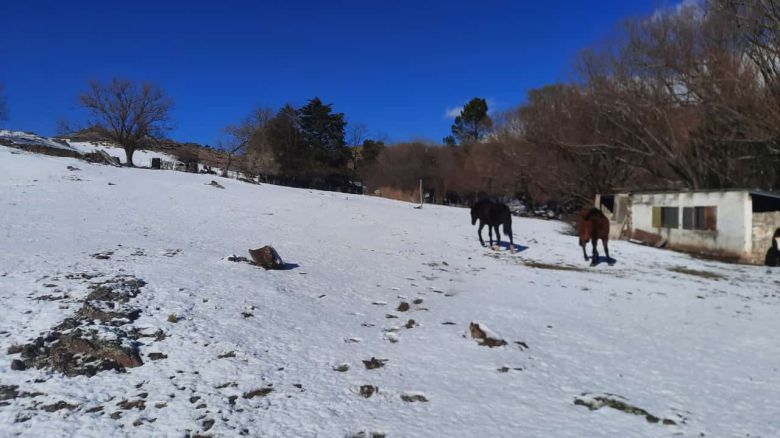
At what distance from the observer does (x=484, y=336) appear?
22.7ft

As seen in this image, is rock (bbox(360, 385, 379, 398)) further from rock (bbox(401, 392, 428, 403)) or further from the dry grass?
the dry grass

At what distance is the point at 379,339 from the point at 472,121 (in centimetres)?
6600

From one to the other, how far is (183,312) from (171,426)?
2.99m

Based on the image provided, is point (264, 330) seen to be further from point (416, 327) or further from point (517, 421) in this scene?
point (517, 421)

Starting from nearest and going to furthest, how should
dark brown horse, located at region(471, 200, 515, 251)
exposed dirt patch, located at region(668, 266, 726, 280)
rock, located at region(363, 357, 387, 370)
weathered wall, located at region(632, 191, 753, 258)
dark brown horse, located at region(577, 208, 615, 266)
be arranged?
rock, located at region(363, 357, 387, 370), exposed dirt patch, located at region(668, 266, 726, 280), dark brown horse, located at region(577, 208, 615, 266), dark brown horse, located at region(471, 200, 515, 251), weathered wall, located at region(632, 191, 753, 258)

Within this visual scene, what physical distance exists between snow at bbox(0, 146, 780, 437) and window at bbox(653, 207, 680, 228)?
8.04 m

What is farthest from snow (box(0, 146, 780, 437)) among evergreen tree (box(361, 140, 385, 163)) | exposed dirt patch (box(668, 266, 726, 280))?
evergreen tree (box(361, 140, 385, 163))

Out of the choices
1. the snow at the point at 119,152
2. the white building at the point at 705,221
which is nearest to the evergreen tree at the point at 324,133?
the snow at the point at 119,152

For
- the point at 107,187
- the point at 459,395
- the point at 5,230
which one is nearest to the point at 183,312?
the point at 459,395

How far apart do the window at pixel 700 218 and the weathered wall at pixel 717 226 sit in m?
0.15

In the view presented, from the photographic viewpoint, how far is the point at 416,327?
7.50 meters

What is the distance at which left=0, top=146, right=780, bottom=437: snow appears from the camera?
14.8 feet

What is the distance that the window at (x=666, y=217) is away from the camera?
23469 millimetres

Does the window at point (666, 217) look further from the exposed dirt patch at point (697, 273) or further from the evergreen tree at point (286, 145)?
the evergreen tree at point (286, 145)
